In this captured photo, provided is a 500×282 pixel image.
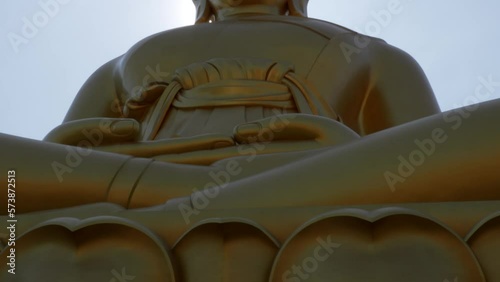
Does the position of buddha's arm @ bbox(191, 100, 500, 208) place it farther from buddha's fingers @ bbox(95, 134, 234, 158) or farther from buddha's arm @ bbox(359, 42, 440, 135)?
buddha's arm @ bbox(359, 42, 440, 135)

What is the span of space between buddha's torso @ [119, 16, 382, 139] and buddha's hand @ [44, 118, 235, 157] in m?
0.66

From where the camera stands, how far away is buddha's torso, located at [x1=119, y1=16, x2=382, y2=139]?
4.21 metres

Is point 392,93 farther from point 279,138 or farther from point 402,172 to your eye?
point 402,172

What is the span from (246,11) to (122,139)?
5.45ft

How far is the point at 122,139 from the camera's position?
10.7ft

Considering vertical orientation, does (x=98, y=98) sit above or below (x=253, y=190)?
below

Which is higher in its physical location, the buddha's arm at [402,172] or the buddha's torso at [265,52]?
the buddha's arm at [402,172]

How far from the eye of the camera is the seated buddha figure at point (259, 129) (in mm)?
2480
